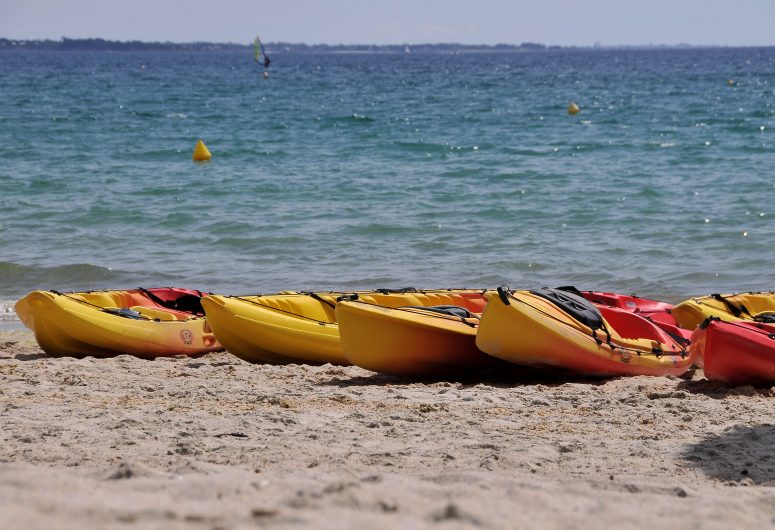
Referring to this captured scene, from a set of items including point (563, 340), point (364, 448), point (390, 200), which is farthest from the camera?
point (390, 200)

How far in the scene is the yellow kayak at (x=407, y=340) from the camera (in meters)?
6.28

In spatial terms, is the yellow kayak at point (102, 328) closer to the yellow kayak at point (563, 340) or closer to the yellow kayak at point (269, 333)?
the yellow kayak at point (269, 333)

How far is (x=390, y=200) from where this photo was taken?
48.2 ft

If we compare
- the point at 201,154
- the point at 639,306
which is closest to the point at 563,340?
the point at 639,306

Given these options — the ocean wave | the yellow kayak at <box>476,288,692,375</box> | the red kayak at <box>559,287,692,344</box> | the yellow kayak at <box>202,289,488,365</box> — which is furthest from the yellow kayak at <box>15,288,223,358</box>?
the red kayak at <box>559,287,692,344</box>

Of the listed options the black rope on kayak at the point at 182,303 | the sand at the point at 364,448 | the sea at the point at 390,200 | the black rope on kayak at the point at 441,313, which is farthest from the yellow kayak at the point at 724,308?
the black rope on kayak at the point at 182,303

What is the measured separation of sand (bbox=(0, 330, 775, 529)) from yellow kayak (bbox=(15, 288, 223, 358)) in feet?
0.59

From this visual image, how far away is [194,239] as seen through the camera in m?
12.4

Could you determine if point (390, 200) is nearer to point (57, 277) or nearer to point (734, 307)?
point (57, 277)

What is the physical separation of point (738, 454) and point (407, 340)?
230 cm

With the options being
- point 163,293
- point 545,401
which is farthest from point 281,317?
point 545,401

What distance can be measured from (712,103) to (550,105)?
189 inches

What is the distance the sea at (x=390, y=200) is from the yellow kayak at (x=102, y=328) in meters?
2.45

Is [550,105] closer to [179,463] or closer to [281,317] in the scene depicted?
[281,317]
